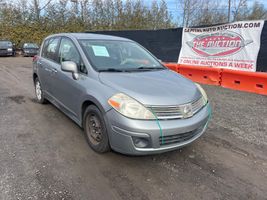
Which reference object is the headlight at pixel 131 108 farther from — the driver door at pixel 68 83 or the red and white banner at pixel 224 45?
the red and white banner at pixel 224 45

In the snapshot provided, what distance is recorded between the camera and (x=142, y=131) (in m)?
2.80

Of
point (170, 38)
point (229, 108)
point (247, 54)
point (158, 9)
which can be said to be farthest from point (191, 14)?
point (229, 108)

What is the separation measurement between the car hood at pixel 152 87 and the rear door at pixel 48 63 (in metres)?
1.70

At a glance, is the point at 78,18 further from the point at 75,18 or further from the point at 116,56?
the point at 116,56

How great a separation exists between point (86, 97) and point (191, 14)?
2982 cm

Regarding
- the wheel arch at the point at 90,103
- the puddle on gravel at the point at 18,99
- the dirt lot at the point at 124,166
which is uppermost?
the wheel arch at the point at 90,103

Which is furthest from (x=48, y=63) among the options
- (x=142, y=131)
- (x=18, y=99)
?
(x=142, y=131)

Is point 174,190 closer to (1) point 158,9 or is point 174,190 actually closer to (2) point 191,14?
(1) point 158,9

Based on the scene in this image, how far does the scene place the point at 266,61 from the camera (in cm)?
739

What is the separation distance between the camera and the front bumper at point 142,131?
2.80 metres

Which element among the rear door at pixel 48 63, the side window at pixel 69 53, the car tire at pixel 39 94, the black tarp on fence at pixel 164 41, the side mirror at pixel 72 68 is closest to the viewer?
the side mirror at pixel 72 68

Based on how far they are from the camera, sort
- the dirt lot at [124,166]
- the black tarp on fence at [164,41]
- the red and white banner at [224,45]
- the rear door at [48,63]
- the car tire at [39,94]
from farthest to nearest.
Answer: the black tarp on fence at [164,41], the red and white banner at [224,45], the car tire at [39,94], the rear door at [48,63], the dirt lot at [124,166]

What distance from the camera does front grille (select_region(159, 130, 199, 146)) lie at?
2.90 meters

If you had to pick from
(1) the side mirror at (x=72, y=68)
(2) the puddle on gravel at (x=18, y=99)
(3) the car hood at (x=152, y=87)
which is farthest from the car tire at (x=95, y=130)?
(2) the puddle on gravel at (x=18, y=99)
